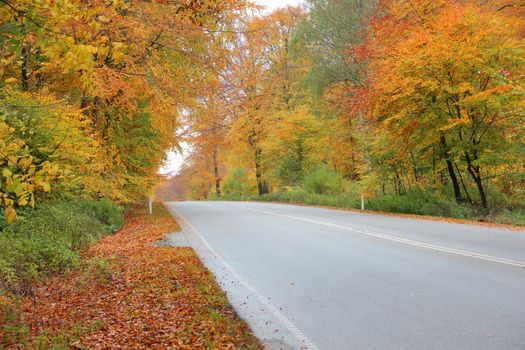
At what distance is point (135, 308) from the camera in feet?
19.4

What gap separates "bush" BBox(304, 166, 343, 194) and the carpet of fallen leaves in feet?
63.9

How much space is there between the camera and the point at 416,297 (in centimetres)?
591

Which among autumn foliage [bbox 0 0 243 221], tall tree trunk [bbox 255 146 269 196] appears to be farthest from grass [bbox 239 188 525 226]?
tall tree trunk [bbox 255 146 269 196]

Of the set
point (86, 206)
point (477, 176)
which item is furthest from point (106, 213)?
point (477, 176)

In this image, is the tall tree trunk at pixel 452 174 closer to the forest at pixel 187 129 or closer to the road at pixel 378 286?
the forest at pixel 187 129

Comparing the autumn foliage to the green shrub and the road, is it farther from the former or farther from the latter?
the road

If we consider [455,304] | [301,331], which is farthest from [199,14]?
[455,304]

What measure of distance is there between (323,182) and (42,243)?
2094 cm

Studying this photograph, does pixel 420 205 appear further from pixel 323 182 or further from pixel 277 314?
pixel 277 314

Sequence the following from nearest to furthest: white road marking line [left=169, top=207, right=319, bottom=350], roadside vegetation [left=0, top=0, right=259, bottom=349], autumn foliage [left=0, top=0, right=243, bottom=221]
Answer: autumn foliage [left=0, top=0, right=243, bottom=221] → roadside vegetation [left=0, top=0, right=259, bottom=349] → white road marking line [left=169, top=207, right=319, bottom=350]

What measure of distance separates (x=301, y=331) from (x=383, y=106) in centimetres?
1411

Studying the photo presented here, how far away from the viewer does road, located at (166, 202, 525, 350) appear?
4.74 metres

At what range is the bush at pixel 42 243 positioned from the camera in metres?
7.34

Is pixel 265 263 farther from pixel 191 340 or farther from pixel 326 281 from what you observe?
pixel 191 340
